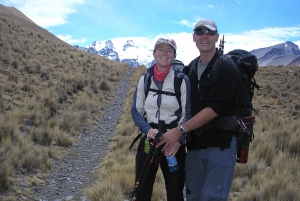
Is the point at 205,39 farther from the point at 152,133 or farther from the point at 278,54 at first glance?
the point at 278,54

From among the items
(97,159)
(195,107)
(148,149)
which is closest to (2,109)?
(97,159)

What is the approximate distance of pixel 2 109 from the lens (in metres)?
8.42

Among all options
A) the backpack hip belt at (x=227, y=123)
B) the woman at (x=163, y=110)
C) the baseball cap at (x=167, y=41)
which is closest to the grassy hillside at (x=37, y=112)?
the woman at (x=163, y=110)

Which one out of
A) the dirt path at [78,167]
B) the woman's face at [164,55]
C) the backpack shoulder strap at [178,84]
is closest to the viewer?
the backpack shoulder strap at [178,84]

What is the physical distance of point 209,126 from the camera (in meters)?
2.96

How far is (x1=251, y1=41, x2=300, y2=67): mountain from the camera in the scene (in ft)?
240

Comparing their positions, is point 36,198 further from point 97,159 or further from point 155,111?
point 155,111

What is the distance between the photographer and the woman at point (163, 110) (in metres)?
3.17

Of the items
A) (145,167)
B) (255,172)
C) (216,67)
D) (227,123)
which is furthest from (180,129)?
(255,172)

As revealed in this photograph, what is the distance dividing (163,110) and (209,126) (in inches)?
23.0

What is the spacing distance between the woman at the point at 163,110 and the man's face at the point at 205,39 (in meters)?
0.36

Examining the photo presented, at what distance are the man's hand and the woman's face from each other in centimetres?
82

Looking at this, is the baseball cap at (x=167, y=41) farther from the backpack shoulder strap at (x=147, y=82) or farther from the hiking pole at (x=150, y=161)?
the hiking pole at (x=150, y=161)

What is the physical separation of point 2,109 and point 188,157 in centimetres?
730
